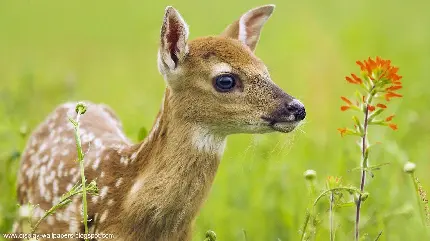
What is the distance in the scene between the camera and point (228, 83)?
4574 millimetres

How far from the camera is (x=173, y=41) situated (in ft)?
15.4

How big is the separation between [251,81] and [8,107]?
2.64m

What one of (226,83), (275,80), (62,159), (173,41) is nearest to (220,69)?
(226,83)

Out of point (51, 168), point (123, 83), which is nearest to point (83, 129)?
point (51, 168)

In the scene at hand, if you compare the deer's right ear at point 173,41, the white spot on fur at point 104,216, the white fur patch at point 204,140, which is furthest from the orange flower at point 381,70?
the white spot on fur at point 104,216

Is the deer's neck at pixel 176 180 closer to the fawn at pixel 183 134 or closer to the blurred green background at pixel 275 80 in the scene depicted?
the fawn at pixel 183 134

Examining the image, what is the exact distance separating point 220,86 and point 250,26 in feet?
2.49

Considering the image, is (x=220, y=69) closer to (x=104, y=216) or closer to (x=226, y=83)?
(x=226, y=83)

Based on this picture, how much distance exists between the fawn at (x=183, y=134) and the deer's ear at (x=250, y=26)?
377mm

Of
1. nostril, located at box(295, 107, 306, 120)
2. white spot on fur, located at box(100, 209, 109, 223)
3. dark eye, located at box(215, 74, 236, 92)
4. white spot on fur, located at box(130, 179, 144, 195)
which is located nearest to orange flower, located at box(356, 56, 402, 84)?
nostril, located at box(295, 107, 306, 120)

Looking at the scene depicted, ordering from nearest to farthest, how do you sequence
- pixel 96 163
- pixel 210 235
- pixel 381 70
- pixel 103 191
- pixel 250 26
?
pixel 381 70 < pixel 210 235 < pixel 103 191 < pixel 96 163 < pixel 250 26

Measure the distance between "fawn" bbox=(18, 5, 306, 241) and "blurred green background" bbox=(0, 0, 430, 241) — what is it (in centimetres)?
21

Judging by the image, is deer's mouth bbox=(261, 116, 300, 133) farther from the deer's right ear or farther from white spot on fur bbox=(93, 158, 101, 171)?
white spot on fur bbox=(93, 158, 101, 171)

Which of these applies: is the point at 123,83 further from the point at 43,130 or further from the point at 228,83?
the point at 228,83
